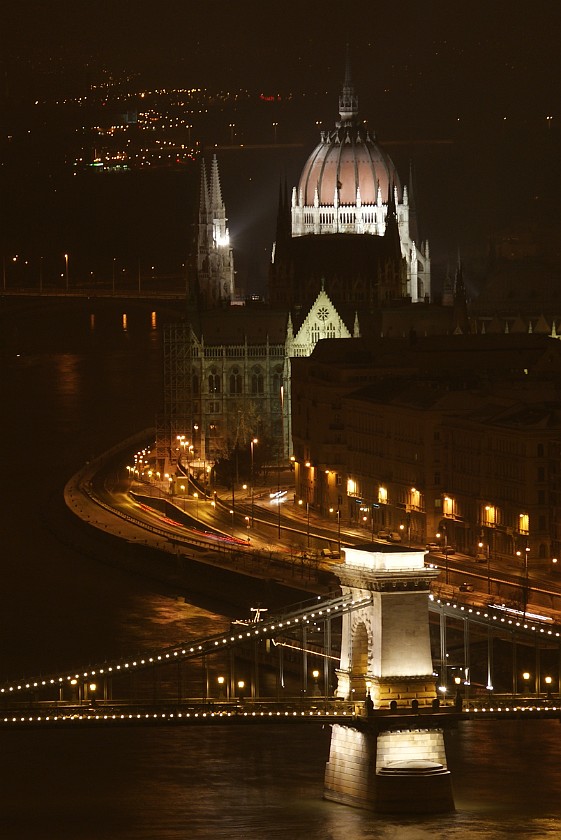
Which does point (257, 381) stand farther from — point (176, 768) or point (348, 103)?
point (176, 768)

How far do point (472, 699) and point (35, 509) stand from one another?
2750 centimetres

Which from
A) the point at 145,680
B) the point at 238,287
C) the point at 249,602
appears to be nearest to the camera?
the point at 145,680

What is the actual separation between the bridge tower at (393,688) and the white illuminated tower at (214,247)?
36.4m

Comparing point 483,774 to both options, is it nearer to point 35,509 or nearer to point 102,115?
point 35,509

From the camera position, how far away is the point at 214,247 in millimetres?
67000

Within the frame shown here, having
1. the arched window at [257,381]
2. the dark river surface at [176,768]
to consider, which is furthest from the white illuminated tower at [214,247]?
the dark river surface at [176,768]

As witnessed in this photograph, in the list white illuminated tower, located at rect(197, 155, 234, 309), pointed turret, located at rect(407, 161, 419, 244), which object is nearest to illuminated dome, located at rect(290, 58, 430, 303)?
pointed turret, located at rect(407, 161, 419, 244)

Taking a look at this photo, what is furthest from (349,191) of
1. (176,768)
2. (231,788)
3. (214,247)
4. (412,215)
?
(231,788)

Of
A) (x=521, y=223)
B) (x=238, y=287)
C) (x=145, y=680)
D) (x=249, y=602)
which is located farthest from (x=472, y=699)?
(x=521, y=223)

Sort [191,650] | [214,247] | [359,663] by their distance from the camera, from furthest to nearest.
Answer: [214,247] → [191,650] → [359,663]

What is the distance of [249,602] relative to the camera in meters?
42.5

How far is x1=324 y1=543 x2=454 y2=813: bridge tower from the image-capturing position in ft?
95.8

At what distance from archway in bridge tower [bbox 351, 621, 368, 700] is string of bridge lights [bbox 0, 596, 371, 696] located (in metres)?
0.28

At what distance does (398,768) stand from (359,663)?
3.08 ft
